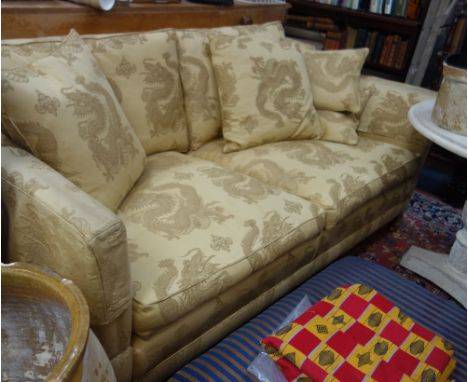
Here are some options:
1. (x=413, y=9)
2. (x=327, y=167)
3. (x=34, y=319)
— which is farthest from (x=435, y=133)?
(x=413, y=9)

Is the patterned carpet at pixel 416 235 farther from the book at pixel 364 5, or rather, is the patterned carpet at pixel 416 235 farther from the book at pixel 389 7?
the book at pixel 364 5

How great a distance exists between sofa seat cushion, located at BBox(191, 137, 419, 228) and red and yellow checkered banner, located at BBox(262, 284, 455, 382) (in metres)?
0.45

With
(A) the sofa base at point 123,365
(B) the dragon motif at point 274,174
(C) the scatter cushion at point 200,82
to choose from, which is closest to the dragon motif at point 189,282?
(A) the sofa base at point 123,365

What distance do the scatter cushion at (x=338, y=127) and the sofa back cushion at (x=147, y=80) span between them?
0.62 metres

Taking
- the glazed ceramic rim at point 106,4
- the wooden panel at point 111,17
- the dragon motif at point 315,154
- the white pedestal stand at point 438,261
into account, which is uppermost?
the glazed ceramic rim at point 106,4

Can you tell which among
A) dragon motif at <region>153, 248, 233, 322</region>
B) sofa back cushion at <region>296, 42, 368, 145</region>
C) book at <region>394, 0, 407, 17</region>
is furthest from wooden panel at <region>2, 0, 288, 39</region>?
dragon motif at <region>153, 248, 233, 322</region>

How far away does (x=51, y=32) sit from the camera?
1.66 metres

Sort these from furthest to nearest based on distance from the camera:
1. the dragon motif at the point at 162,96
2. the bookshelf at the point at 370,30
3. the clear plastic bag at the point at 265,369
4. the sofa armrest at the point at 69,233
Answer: the bookshelf at the point at 370,30 < the dragon motif at the point at 162,96 < the clear plastic bag at the point at 265,369 < the sofa armrest at the point at 69,233

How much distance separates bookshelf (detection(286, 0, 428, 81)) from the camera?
2.88m

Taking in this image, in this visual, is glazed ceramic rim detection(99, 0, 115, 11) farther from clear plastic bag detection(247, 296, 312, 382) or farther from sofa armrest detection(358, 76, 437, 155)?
clear plastic bag detection(247, 296, 312, 382)

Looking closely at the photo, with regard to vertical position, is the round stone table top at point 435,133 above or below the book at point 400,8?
below

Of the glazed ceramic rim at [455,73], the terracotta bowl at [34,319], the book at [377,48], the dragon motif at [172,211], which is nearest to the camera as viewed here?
the terracotta bowl at [34,319]

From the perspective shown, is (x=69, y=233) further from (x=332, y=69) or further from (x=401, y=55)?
(x=401, y=55)

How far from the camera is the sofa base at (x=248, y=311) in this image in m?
1.10
